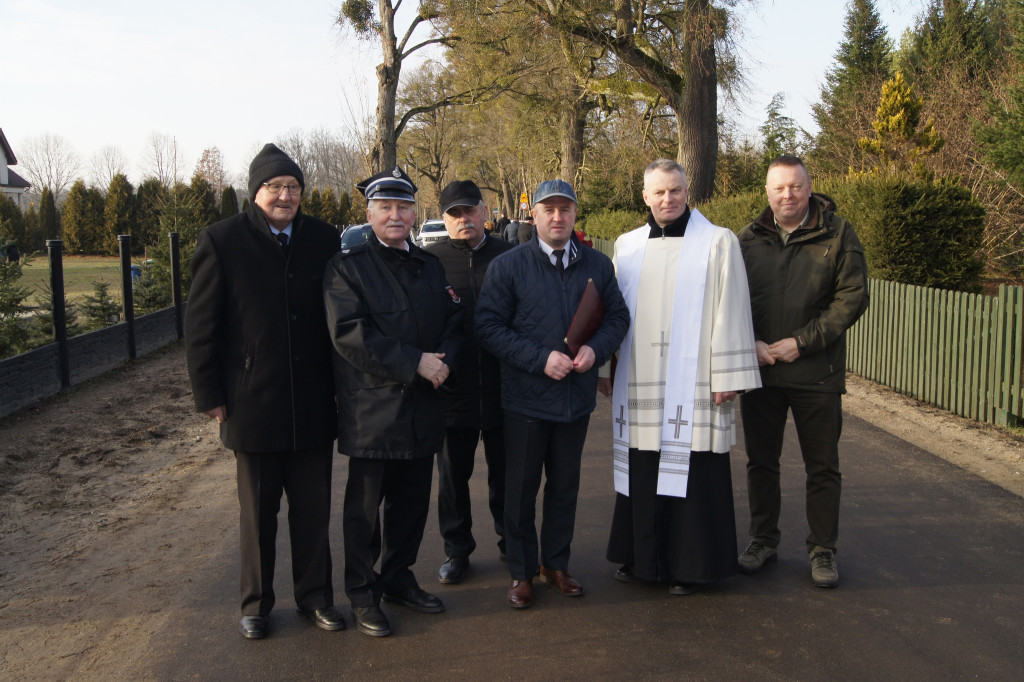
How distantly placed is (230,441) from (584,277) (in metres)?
1.90

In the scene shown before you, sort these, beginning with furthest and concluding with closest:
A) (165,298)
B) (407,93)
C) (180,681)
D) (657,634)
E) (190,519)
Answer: (407,93) → (165,298) → (190,519) → (657,634) → (180,681)

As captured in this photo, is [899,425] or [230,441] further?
[899,425]

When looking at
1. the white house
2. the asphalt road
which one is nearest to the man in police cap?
the asphalt road

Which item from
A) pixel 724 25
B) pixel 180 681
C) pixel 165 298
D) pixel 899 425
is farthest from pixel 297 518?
pixel 724 25

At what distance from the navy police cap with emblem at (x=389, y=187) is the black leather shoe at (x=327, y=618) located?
78.5 inches

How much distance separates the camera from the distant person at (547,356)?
4180 millimetres

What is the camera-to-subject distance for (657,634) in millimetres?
3830

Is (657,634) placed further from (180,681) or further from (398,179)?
(398,179)

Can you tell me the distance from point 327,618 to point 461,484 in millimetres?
1085

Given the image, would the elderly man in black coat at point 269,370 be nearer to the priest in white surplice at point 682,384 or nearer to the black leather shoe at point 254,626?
the black leather shoe at point 254,626

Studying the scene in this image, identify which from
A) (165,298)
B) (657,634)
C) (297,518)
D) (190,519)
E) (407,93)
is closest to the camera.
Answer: (657,634)

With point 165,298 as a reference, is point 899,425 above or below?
below

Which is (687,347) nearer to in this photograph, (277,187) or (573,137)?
(277,187)

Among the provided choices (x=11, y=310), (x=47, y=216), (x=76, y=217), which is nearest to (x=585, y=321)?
(x=11, y=310)
